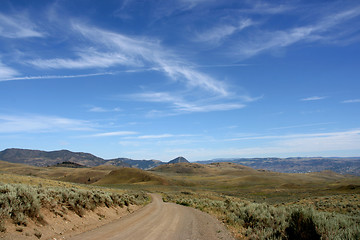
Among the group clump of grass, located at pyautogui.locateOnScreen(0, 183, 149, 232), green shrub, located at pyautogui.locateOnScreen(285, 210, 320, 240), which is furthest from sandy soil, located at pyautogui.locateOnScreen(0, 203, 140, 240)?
green shrub, located at pyautogui.locateOnScreen(285, 210, 320, 240)

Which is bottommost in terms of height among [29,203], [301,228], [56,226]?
[301,228]

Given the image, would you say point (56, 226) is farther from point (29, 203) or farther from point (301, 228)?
point (301, 228)

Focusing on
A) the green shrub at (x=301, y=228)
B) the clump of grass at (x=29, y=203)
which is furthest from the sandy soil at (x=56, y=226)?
the green shrub at (x=301, y=228)

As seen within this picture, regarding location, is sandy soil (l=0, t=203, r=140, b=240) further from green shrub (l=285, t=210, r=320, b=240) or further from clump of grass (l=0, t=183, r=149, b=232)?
green shrub (l=285, t=210, r=320, b=240)

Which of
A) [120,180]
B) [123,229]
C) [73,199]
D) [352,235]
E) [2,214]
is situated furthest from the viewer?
[120,180]

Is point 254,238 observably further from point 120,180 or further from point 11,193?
point 120,180

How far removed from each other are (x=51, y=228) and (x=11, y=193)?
2660mm

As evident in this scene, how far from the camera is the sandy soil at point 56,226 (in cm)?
1030

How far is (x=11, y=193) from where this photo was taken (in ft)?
39.8

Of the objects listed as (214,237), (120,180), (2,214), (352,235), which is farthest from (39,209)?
(120,180)

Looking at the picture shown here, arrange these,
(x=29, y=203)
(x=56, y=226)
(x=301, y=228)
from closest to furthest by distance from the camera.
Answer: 1. (x=301, y=228)
2. (x=29, y=203)
3. (x=56, y=226)

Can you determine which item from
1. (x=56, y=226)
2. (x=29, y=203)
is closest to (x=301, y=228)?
(x=56, y=226)

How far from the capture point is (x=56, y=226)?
12719 millimetres

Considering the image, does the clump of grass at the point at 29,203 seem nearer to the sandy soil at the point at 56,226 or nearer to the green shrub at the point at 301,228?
the sandy soil at the point at 56,226
